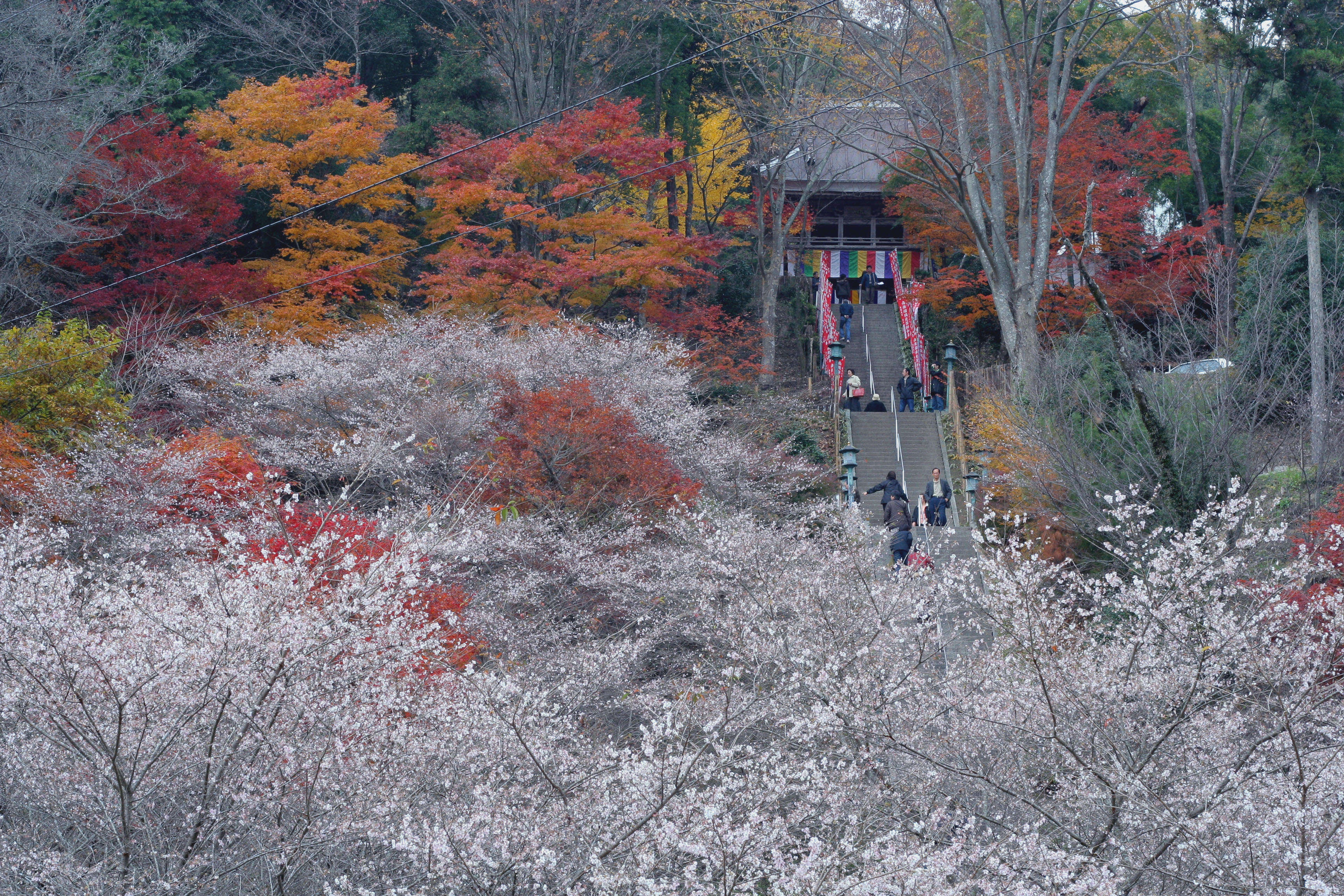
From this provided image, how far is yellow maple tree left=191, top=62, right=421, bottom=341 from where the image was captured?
18375mm

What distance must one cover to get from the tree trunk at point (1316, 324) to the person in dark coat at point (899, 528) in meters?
4.24

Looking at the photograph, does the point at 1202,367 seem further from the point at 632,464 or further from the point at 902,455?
the point at 632,464

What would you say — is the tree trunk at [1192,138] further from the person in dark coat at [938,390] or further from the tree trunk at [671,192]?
the tree trunk at [671,192]

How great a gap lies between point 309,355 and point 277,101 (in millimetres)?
6749

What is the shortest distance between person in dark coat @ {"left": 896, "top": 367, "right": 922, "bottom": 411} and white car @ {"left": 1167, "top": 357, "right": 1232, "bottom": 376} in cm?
825

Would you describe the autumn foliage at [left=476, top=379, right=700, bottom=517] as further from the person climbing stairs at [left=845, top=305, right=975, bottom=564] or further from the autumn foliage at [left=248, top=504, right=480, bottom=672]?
the person climbing stairs at [left=845, top=305, right=975, bottom=564]

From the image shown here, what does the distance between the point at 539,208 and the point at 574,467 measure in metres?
7.03

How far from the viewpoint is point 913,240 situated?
28172 mm

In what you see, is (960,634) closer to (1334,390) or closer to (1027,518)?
(1027,518)

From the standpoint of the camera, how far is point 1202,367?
1349 centimetres

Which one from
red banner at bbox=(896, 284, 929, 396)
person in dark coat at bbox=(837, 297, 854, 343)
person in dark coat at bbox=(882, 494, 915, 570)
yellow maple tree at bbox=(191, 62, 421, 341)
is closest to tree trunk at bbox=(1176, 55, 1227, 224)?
red banner at bbox=(896, 284, 929, 396)

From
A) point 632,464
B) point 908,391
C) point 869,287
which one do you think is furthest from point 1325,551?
point 869,287

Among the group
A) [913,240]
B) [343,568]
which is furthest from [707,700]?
[913,240]

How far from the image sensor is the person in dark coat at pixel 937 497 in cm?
1404
